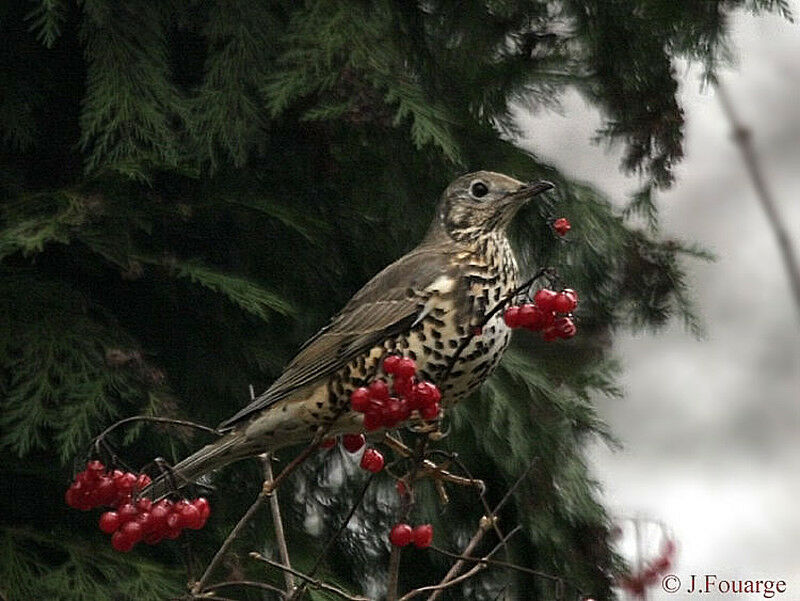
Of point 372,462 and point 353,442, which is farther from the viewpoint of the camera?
point 353,442

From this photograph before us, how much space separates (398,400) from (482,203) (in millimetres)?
893

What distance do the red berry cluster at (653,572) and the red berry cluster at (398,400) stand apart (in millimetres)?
528

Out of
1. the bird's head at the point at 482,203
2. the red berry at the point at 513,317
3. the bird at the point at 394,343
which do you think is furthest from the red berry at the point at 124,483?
the bird's head at the point at 482,203

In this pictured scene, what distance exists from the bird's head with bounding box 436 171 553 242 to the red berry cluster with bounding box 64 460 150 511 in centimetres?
93

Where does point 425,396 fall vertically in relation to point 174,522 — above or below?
above

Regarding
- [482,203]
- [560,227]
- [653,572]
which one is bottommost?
[653,572]

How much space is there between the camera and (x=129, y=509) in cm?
207

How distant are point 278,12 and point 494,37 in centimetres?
54

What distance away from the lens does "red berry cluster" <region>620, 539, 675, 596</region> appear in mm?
2266

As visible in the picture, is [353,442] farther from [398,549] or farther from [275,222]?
[275,222]

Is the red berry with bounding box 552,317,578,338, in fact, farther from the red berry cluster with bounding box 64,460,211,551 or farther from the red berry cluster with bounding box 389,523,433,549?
the red berry cluster with bounding box 64,460,211,551

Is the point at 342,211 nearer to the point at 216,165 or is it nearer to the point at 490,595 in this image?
the point at 216,165

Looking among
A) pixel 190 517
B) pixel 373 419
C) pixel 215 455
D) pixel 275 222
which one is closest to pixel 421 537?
pixel 373 419

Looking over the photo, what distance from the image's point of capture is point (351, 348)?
8.36 ft
